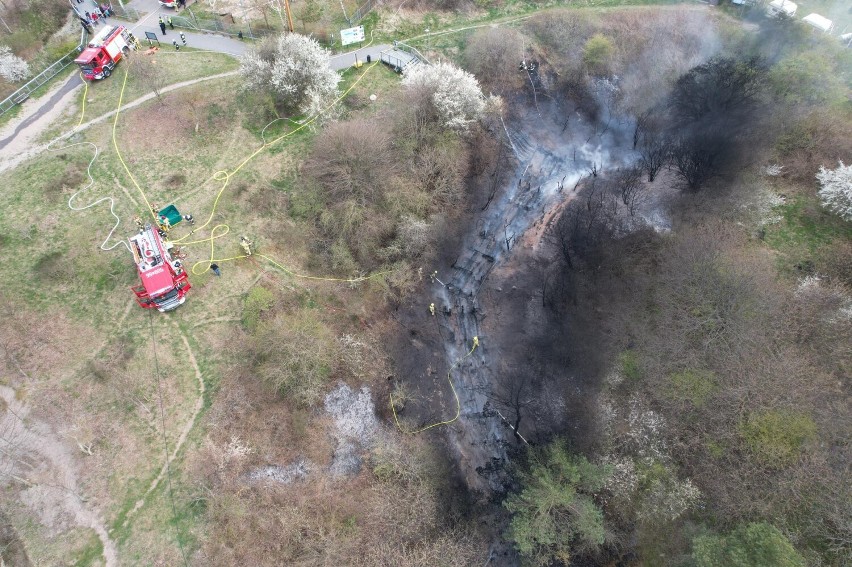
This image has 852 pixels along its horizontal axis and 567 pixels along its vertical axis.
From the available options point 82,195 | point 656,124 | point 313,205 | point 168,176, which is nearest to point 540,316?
point 313,205

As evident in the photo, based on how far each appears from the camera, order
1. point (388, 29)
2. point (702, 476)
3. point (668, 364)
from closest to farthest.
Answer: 1. point (702, 476)
2. point (668, 364)
3. point (388, 29)

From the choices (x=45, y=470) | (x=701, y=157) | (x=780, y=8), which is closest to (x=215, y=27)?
(x=45, y=470)

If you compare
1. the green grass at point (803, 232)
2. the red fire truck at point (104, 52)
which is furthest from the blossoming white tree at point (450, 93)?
the red fire truck at point (104, 52)

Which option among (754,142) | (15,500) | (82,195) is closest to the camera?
(15,500)

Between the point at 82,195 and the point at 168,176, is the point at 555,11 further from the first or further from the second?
the point at 82,195

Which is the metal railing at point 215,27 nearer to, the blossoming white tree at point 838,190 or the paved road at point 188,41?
the paved road at point 188,41

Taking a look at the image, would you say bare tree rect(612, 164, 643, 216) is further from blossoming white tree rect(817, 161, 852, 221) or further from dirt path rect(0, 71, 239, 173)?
dirt path rect(0, 71, 239, 173)
